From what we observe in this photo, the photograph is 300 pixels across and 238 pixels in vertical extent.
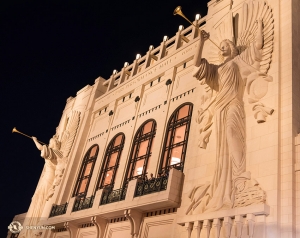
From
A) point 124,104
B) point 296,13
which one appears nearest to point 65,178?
point 124,104

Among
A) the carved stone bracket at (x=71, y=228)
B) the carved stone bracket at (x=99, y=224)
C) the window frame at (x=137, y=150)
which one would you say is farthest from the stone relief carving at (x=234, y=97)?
the carved stone bracket at (x=71, y=228)

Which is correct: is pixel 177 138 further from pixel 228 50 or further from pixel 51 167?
pixel 51 167

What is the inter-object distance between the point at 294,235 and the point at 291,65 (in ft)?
16.4

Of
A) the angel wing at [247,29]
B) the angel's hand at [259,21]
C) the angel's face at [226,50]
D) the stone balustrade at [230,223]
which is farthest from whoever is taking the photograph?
the angel's face at [226,50]

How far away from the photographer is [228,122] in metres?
10.7

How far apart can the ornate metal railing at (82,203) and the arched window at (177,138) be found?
371cm

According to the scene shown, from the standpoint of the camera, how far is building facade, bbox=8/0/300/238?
9164mm

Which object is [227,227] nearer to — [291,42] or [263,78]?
[263,78]

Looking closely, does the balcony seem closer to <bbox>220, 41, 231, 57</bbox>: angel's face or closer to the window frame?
the window frame

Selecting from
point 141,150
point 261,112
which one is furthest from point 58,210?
point 261,112

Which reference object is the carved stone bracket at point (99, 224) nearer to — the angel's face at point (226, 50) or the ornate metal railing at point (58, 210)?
the ornate metal railing at point (58, 210)

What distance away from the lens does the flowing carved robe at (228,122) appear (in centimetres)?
977

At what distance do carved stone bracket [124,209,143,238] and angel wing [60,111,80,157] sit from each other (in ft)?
30.3

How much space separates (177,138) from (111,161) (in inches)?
182
